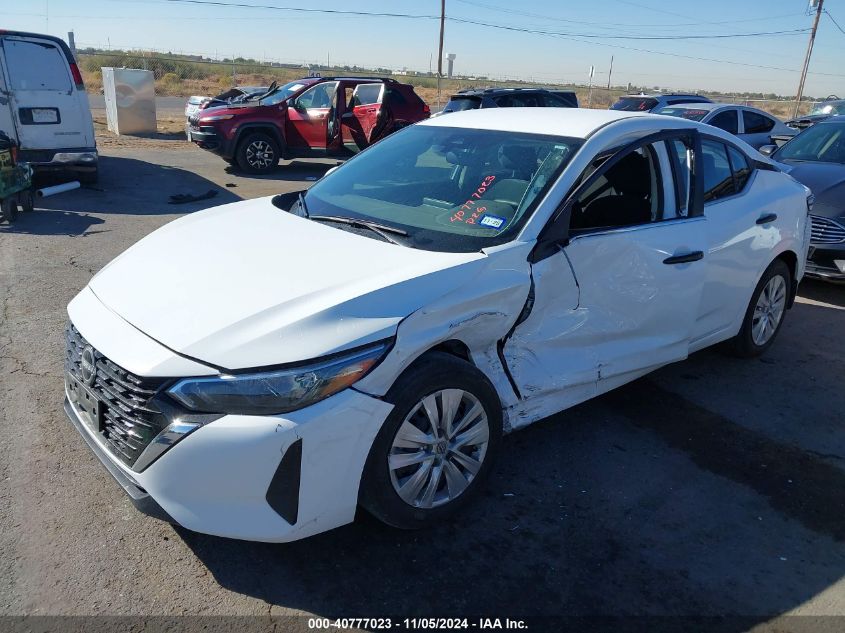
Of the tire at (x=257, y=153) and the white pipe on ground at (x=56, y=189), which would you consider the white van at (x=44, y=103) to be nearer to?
the white pipe on ground at (x=56, y=189)

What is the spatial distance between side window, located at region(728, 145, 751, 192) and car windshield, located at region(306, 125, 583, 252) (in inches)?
67.7

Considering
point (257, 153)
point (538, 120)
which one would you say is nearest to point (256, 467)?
point (538, 120)

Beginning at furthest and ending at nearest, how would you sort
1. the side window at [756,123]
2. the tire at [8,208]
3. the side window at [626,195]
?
the side window at [756,123] < the tire at [8,208] < the side window at [626,195]

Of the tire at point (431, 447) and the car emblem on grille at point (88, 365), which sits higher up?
the car emblem on grille at point (88, 365)

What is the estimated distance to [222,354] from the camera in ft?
8.05

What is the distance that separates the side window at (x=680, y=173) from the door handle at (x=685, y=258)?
0.25 m

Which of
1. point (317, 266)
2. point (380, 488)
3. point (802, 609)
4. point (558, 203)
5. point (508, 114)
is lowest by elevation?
point (802, 609)

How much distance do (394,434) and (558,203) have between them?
1.41 m

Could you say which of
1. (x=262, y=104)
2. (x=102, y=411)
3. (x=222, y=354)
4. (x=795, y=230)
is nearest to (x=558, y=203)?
(x=222, y=354)

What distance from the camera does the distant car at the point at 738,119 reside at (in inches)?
481

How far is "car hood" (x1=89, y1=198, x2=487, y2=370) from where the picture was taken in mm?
2510

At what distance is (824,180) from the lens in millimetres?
7316

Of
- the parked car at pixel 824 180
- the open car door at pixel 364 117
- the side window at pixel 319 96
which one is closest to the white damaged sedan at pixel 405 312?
the parked car at pixel 824 180

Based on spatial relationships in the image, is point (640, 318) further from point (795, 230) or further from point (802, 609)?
point (795, 230)
